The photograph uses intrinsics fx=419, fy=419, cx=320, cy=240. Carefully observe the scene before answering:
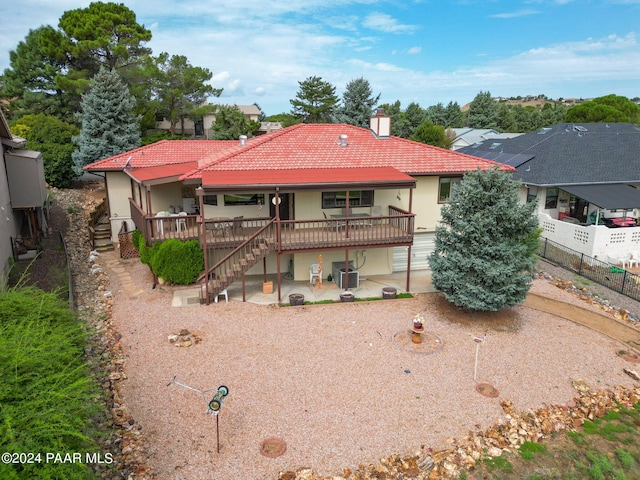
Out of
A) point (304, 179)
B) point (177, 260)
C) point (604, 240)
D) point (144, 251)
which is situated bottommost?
point (604, 240)

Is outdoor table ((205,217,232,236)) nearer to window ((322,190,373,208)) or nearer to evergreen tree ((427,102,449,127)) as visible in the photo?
window ((322,190,373,208))

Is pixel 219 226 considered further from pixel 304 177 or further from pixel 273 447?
pixel 273 447

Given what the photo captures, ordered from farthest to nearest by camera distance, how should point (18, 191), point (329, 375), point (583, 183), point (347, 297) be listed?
point (583, 183) < point (18, 191) < point (347, 297) < point (329, 375)

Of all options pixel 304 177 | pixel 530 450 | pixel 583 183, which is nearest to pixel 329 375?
pixel 530 450

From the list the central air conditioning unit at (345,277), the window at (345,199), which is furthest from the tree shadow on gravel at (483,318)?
the window at (345,199)

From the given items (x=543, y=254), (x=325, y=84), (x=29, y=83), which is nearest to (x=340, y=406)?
(x=543, y=254)

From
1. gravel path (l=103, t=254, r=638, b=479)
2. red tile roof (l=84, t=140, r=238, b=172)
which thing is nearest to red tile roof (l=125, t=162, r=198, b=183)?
red tile roof (l=84, t=140, r=238, b=172)

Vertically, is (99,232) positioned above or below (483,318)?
above
